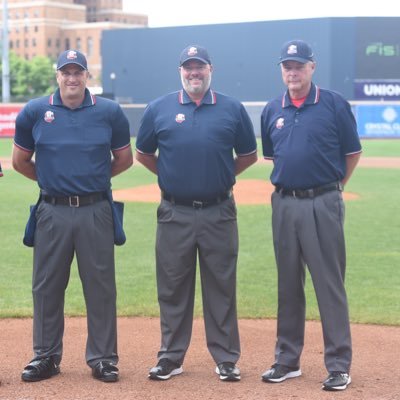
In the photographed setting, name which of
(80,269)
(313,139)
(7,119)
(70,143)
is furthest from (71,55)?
(7,119)

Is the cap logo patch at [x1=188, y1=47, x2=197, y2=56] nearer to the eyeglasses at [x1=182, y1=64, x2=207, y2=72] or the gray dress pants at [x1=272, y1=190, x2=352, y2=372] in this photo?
the eyeglasses at [x1=182, y1=64, x2=207, y2=72]

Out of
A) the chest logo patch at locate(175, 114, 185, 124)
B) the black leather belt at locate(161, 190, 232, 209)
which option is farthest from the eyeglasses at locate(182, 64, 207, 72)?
the black leather belt at locate(161, 190, 232, 209)

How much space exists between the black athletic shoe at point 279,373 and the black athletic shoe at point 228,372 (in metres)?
0.16

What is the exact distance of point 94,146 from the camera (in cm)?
510

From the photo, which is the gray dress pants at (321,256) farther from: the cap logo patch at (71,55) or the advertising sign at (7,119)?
the advertising sign at (7,119)

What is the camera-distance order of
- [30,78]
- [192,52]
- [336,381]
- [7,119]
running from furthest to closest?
[30,78]
[7,119]
[192,52]
[336,381]

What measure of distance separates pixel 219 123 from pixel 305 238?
0.86m

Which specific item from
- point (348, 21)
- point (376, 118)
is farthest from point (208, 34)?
point (376, 118)

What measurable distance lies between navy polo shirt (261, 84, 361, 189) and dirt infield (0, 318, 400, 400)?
1.21 m

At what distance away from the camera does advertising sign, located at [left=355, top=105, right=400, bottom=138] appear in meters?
36.9

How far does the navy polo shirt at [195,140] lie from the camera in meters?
5.14

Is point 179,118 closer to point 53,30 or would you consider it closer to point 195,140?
point 195,140

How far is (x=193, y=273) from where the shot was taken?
534 centimetres

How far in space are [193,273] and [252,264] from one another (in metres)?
4.35
